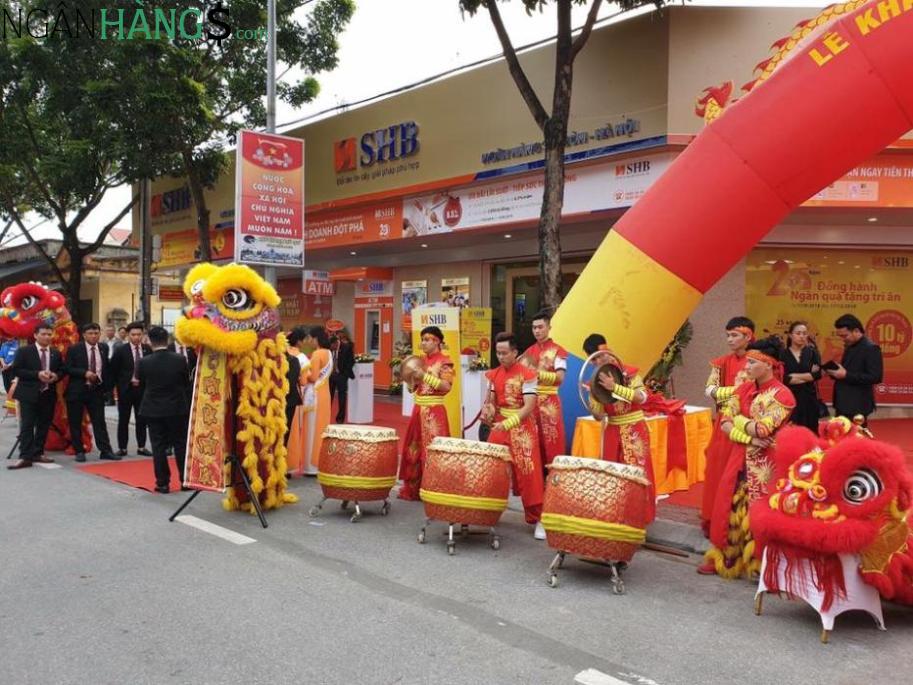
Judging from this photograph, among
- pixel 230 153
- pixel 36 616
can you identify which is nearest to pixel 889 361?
pixel 36 616

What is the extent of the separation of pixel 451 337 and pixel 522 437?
447 cm

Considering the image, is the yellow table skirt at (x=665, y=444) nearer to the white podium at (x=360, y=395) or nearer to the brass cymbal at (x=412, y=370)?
the brass cymbal at (x=412, y=370)

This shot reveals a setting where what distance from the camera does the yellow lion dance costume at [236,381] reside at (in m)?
6.65

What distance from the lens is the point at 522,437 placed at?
6.53 meters

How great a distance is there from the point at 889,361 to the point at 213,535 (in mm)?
11441

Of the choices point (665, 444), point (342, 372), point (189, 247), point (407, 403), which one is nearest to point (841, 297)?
point (665, 444)

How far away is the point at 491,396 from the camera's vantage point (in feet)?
21.9

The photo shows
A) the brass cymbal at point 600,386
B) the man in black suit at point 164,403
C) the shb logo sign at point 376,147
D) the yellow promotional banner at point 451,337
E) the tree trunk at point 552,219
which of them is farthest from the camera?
the shb logo sign at point 376,147

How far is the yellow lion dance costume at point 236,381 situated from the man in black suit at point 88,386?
384 cm

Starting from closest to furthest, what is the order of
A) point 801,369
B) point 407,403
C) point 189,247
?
point 801,369 < point 407,403 < point 189,247

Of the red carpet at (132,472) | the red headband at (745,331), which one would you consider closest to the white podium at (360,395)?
the red carpet at (132,472)

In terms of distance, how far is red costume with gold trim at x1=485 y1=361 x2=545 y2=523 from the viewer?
6508mm

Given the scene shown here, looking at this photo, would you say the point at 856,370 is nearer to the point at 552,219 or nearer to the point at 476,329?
A: the point at 552,219

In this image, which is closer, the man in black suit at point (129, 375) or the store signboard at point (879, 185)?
the man in black suit at point (129, 375)
